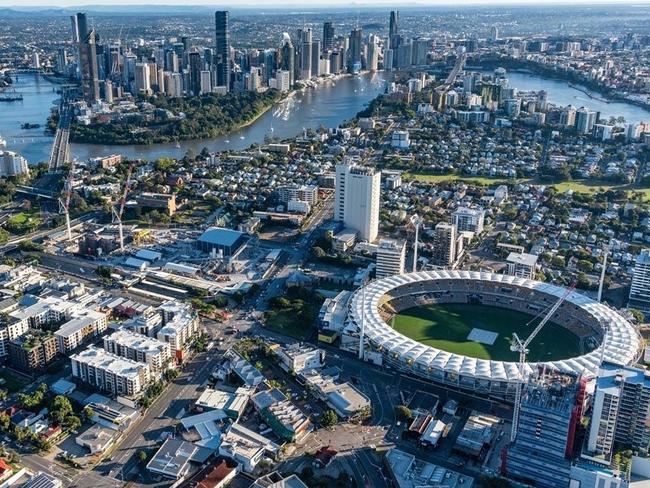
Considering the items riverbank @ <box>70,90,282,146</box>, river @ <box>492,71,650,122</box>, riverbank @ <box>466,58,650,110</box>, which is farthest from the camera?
riverbank @ <box>466,58,650,110</box>

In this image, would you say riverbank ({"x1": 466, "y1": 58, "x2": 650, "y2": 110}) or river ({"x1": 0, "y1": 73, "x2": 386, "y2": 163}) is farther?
riverbank ({"x1": 466, "y1": 58, "x2": 650, "y2": 110})

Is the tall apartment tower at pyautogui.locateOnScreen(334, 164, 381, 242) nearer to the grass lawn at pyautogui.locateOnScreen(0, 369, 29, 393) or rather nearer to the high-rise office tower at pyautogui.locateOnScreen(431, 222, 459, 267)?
the high-rise office tower at pyautogui.locateOnScreen(431, 222, 459, 267)

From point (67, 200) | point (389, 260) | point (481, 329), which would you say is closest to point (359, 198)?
point (389, 260)

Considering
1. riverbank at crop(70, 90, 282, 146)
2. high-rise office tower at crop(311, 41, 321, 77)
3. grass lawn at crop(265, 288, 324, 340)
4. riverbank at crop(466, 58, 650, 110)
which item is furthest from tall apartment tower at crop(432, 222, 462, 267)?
high-rise office tower at crop(311, 41, 321, 77)

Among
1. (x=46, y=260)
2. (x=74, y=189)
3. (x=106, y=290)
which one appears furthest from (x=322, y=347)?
(x=74, y=189)

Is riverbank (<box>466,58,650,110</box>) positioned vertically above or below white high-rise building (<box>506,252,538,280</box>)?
above

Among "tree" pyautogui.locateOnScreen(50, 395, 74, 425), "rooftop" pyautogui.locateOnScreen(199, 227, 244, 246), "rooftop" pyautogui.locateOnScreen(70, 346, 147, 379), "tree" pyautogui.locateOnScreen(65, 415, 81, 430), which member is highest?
"rooftop" pyautogui.locateOnScreen(199, 227, 244, 246)

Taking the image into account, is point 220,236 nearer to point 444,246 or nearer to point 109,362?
point 444,246
